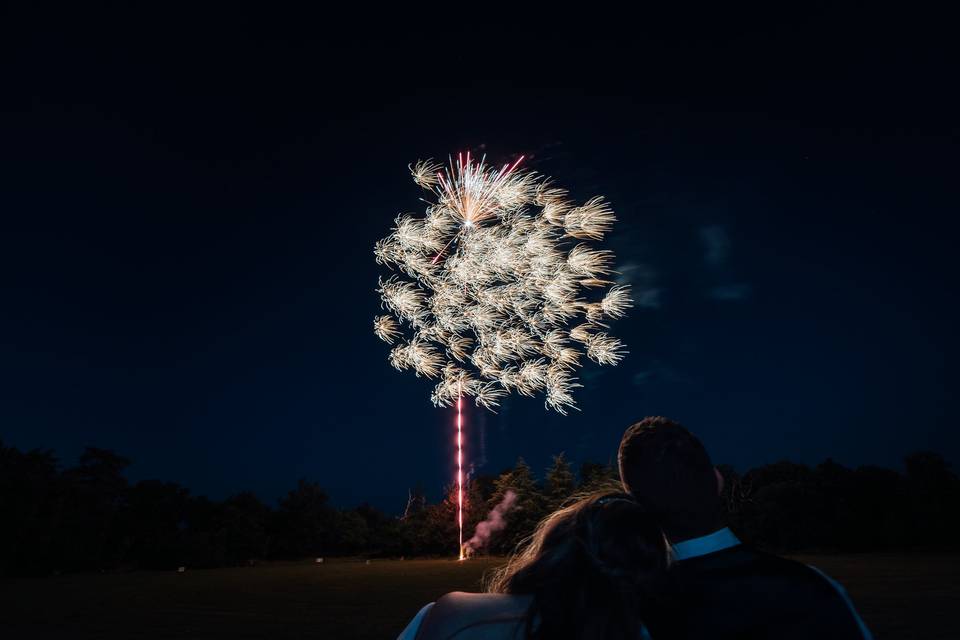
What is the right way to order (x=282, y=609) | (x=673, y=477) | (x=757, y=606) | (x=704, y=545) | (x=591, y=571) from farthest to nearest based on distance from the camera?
1. (x=282, y=609)
2. (x=673, y=477)
3. (x=704, y=545)
4. (x=757, y=606)
5. (x=591, y=571)

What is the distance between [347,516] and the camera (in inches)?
3152

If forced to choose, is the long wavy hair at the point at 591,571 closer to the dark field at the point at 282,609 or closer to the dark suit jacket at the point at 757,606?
the dark suit jacket at the point at 757,606

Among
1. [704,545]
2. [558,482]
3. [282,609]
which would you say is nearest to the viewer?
Result: [704,545]

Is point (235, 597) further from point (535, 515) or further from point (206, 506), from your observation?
point (535, 515)

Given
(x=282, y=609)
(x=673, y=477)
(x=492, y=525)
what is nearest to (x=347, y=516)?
(x=492, y=525)

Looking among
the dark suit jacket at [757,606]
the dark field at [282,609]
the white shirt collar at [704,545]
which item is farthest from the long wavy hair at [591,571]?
the dark field at [282,609]

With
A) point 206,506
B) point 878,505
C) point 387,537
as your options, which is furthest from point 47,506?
point 878,505

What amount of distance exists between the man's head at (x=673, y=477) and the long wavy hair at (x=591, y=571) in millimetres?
485

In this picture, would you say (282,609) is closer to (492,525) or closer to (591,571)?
(591,571)

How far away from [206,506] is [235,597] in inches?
1802

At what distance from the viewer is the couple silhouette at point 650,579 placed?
5.57ft

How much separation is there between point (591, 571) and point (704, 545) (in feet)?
2.35

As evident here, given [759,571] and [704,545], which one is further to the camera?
[704,545]

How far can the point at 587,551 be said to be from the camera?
1.75 metres
